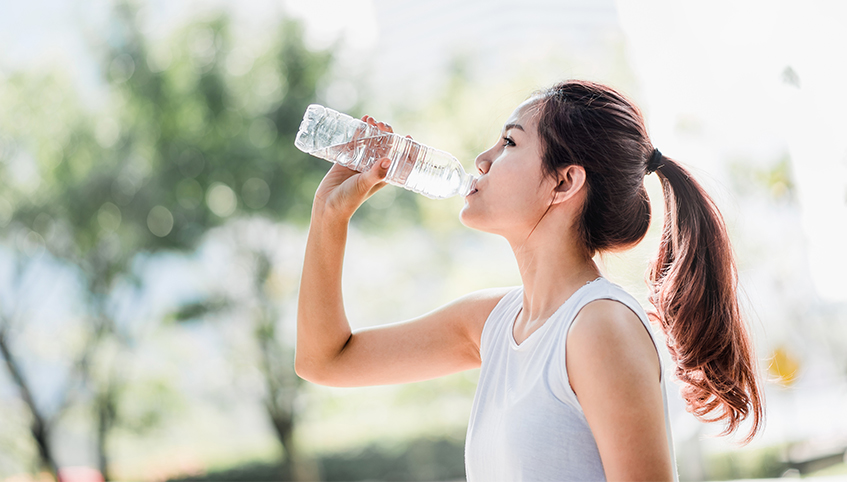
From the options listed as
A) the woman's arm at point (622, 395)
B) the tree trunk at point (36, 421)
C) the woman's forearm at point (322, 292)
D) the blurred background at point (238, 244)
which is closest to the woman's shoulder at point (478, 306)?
the woman's forearm at point (322, 292)

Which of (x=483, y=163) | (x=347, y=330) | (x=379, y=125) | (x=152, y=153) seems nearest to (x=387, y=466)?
(x=152, y=153)

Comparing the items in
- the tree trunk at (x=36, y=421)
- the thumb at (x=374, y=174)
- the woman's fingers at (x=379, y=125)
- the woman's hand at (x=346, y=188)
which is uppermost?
Result: the woman's fingers at (x=379, y=125)

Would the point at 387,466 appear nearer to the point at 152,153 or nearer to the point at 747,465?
the point at 747,465

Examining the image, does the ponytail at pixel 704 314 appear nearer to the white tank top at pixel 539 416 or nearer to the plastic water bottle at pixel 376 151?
the white tank top at pixel 539 416

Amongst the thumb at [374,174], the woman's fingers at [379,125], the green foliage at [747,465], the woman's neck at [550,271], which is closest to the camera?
the woman's neck at [550,271]

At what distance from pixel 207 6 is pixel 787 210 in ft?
13.6

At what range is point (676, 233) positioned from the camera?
3.23ft

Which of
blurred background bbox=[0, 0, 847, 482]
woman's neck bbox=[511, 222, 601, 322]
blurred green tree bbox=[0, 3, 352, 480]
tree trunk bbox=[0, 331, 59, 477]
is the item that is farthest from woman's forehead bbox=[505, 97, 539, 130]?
tree trunk bbox=[0, 331, 59, 477]

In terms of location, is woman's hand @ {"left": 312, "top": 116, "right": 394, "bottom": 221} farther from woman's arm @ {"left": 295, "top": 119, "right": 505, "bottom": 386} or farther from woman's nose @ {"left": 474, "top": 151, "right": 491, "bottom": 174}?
woman's nose @ {"left": 474, "top": 151, "right": 491, "bottom": 174}

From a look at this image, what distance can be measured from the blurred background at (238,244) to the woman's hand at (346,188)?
3372 millimetres

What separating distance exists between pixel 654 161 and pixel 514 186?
23 cm

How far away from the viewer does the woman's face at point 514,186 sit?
945 mm

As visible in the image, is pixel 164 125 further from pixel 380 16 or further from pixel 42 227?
pixel 380 16

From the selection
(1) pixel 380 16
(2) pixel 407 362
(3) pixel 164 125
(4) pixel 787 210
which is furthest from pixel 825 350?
(3) pixel 164 125
